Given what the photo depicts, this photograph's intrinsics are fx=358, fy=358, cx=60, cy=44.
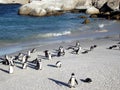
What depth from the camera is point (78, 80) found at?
2489 centimetres

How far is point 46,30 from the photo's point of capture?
169ft

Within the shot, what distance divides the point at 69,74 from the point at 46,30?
25.6 m

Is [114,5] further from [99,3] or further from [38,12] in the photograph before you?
[38,12]

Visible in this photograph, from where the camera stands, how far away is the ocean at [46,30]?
4184 cm

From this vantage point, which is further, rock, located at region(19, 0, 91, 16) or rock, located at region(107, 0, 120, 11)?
rock, located at region(19, 0, 91, 16)

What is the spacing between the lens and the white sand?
23.8 meters

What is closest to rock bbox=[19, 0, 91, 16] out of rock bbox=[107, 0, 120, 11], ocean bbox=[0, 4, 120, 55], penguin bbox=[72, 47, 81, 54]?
ocean bbox=[0, 4, 120, 55]

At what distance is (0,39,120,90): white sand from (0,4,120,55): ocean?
7.70m

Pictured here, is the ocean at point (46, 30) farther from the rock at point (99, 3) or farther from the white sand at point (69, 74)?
the white sand at point (69, 74)

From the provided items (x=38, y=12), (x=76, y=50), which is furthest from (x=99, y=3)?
(x=76, y=50)

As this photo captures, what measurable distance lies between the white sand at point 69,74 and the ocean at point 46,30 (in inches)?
303

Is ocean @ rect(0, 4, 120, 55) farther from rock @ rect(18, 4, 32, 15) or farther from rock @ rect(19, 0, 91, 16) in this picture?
rock @ rect(18, 4, 32, 15)

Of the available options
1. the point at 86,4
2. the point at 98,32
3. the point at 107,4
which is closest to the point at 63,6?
the point at 86,4

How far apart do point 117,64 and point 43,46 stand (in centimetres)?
1193
